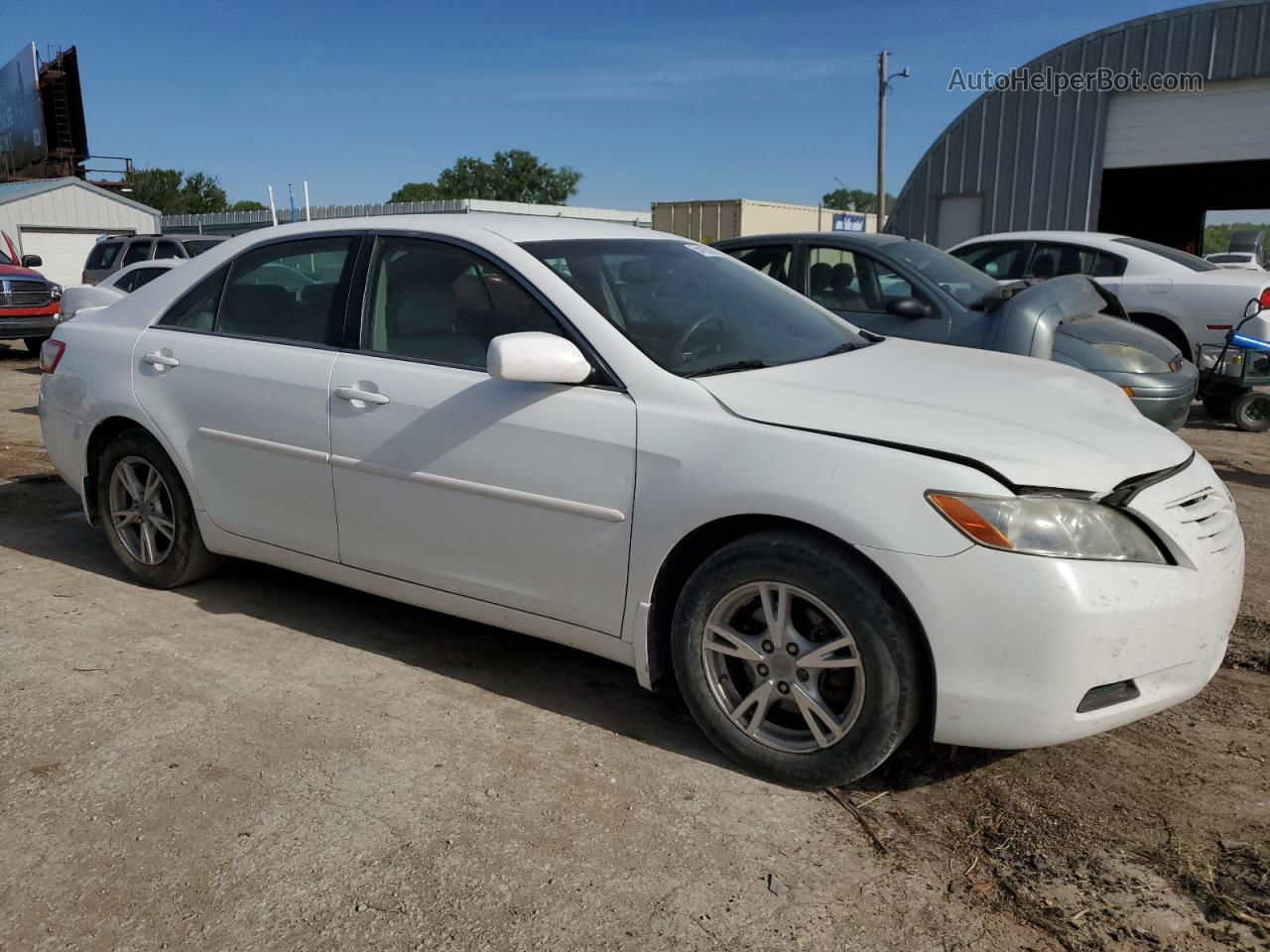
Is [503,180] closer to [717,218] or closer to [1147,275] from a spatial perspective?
[717,218]

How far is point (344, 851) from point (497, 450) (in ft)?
4.31

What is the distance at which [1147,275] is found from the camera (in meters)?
10.1

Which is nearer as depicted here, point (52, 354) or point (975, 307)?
point (52, 354)

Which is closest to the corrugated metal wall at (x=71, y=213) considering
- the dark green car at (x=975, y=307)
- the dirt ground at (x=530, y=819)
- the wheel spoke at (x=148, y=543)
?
the dark green car at (x=975, y=307)

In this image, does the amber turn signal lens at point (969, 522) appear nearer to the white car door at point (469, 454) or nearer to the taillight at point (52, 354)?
the white car door at point (469, 454)

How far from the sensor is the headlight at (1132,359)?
21.8ft

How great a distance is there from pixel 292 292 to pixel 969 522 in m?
2.88

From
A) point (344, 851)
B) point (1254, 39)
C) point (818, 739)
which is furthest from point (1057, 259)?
point (1254, 39)

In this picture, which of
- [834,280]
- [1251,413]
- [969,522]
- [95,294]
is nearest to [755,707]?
[969,522]

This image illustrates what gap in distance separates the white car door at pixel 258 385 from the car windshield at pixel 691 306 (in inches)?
38.8

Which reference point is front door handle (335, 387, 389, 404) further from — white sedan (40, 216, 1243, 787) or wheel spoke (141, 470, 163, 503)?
wheel spoke (141, 470, 163, 503)

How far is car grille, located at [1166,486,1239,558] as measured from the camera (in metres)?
2.95

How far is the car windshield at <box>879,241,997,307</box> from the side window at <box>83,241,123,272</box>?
14106 mm

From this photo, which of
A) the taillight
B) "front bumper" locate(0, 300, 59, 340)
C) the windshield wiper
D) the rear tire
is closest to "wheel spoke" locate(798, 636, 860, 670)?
the windshield wiper
